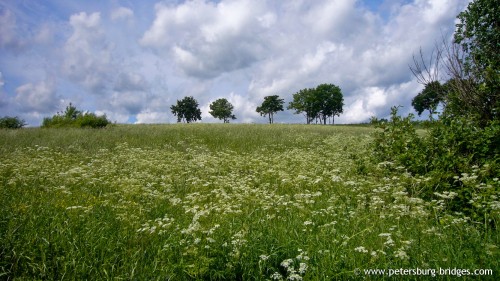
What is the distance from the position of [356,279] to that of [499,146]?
508 centimetres

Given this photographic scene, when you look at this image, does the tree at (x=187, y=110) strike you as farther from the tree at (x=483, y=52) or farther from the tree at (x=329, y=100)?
the tree at (x=483, y=52)

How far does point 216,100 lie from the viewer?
87938mm

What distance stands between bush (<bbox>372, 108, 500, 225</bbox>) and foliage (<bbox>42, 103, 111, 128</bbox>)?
90.6ft

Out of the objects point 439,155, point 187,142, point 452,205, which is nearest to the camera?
point 452,205

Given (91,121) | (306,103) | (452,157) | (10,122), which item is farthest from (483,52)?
→ (306,103)

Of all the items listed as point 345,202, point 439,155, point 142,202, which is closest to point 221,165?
point 142,202

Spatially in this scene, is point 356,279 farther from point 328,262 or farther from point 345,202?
point 345,202

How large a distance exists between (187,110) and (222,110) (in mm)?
12610

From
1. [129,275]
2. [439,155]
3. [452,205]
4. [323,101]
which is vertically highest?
[323,101]

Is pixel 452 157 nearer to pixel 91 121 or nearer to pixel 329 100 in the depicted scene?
pixel 91 121

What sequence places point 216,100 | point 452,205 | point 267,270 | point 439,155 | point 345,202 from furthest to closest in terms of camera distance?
point 216,100 < point 439,155 < point 345,202 < point 452,205 < point 267,270

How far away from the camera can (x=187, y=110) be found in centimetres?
8825

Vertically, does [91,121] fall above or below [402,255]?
above

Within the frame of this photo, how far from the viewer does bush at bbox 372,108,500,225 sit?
17.2ft
